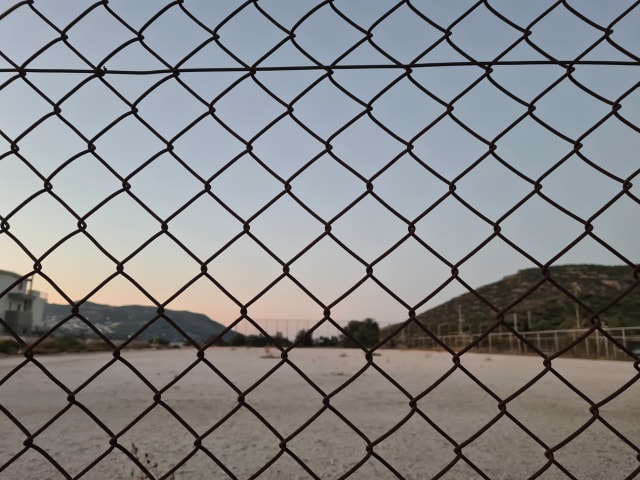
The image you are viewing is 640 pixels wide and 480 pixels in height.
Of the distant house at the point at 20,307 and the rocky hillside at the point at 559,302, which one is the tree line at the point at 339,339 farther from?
the distant house at the point at 20,307

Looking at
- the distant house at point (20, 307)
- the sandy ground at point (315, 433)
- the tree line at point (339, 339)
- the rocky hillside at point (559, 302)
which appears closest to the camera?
the sandy ground at point (315, 433)

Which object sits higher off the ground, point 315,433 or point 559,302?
point 559,302

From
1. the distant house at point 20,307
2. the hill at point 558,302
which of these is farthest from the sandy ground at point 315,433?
the distant house at point 20,307

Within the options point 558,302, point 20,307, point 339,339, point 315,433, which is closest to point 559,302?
point 558,302

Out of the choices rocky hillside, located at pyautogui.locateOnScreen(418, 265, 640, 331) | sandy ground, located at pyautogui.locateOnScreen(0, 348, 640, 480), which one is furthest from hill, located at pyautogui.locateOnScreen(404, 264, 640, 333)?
sandy ground, located at pyautogui.locateOnScreen(0, 348, 640, 480)

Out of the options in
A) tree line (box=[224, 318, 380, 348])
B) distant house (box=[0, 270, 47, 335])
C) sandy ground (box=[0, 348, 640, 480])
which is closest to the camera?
sandy ground (box=[0, 348, 640, 480])

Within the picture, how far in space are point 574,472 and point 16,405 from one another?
4.78m

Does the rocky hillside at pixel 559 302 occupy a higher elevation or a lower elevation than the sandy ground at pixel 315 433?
higher

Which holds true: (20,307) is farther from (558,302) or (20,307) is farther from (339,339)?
(558,302)

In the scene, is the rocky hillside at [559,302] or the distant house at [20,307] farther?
the distant house at [20,307]

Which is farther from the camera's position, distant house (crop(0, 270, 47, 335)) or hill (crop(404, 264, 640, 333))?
distant house (crop(0, 270, 47, 335))

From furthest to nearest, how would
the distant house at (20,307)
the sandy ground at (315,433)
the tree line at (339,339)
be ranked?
the distant house at (20,307) < the tree line at (339,339) < the sandy ground at (315,433)

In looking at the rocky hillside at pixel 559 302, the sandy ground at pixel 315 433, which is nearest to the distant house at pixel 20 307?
the rocky hillside at pixel 559 302

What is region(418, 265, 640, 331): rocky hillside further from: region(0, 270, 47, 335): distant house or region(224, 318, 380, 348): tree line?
region(0, 270, 47, 335): distant house
